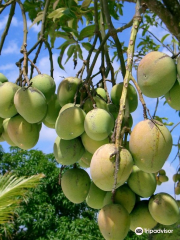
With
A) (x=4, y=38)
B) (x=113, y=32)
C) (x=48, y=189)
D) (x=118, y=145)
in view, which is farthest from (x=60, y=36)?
(x=48, y=189)

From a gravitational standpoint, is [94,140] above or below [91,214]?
above

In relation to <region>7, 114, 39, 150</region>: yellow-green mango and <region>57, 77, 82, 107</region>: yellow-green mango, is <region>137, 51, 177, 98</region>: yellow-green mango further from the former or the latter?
<region>7, 114, 39, 150</region>: yellow-green mango

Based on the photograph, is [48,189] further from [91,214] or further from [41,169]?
[91,214]

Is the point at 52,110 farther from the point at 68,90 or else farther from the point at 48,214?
the point at 48,214

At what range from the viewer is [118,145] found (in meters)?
0.58

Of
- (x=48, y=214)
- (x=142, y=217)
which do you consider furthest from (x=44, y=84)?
(x=48, y=214)

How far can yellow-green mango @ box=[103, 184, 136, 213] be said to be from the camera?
0.75m

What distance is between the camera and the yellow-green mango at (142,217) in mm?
771

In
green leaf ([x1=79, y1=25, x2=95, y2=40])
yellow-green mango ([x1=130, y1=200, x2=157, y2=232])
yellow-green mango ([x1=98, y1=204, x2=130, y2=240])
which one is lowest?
yellow-green mango ([x1=130, y1=200, x2=157, y2=232])

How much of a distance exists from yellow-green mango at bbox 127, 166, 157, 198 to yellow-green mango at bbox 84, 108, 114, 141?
0.11m

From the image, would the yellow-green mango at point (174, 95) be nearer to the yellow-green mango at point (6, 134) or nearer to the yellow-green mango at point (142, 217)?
the yellow-green mango at point (142, 217)

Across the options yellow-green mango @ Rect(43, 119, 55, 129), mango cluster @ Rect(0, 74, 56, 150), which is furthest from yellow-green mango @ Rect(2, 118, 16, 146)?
yellow-green mango @ Rect(43, 119, 55, 129)

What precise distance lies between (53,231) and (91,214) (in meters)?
0.98

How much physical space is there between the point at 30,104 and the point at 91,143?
19 centimetres
